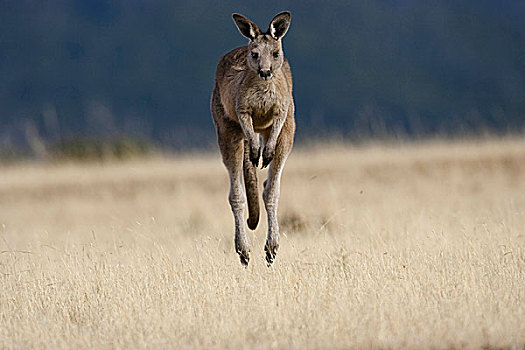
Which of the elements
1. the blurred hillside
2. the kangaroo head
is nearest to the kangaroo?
the kangaroo head

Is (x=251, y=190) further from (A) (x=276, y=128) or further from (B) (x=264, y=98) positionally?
(B) (x=264, y=98)

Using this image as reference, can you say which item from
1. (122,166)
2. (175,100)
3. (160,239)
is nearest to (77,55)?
(175,100)

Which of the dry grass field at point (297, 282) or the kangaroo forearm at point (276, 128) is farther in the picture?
the kangaroo forearm at point (276, 128)

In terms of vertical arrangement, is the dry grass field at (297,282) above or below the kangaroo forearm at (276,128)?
below

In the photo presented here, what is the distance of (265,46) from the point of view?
752cm

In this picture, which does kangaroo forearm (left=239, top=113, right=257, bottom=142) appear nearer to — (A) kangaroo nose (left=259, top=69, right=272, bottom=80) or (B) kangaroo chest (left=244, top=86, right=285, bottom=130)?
(B) kangaroo chest (left=244, top=86, right=285, bottom=130)

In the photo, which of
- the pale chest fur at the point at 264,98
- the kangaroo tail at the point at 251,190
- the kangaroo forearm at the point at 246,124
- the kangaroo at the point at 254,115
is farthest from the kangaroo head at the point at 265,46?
the kangaroo tail at the point at 251,190

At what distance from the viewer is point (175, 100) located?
10456 cm

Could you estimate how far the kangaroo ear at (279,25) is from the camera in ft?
25.1

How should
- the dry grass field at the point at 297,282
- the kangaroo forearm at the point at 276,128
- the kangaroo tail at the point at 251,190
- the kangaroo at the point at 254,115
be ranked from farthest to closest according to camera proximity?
the kangaroo tail at the point at 251,190 → the kangaroo forearm at the point at 276,128 → the kangaroo at the point at 254,115 → the dry grass field at the point at 297,282

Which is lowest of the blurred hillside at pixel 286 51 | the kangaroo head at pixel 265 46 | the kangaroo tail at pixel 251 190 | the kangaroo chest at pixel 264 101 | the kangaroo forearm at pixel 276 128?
the kangaroo tail at pixel 251 190

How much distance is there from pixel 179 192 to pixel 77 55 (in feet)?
353

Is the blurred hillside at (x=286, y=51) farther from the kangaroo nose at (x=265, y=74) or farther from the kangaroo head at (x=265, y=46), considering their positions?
the kangaroo nose at (x=265, y=74)

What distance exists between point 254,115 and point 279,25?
0.83m
